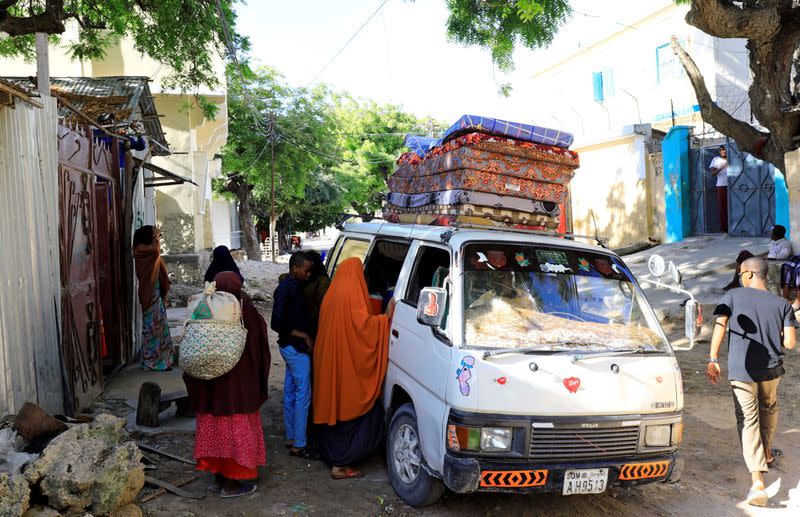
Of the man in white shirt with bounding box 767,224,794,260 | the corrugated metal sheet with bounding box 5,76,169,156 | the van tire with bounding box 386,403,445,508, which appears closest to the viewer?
the van tire with bounding box 386,403,445,508

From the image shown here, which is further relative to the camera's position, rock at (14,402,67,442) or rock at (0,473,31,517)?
rock at (14,402,67,442)

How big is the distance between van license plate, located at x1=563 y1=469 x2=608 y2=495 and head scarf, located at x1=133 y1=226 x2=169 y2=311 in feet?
18.5

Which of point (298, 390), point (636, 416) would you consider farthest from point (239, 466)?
point (636, 416)

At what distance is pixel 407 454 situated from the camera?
432 cm

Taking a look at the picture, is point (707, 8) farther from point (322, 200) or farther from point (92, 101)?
point (322, 200)

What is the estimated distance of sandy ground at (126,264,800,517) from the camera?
429 centimetres

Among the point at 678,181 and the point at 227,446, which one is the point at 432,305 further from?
the point at 678,181

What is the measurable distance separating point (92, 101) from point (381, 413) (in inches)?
283

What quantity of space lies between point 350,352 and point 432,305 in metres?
1.14

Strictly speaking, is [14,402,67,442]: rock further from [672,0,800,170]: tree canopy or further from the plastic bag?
[672,0,800,170]: tree canopy

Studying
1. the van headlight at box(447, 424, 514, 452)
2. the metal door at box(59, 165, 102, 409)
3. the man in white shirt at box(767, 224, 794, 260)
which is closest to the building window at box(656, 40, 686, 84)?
the man in white shirt at box(767, 224, 794, 260)

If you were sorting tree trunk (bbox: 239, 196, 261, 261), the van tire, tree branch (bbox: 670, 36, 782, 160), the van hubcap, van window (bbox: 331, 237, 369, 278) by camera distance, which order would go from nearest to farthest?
the van tire, the van hubcap, van window (bbox: 331, 237, 369, 278), tree branch (bbox: 670, 36, 782, 160), tree trunk (bbox: 239, 196, 261, 261)

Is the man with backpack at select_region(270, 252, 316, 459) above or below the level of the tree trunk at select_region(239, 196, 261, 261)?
below

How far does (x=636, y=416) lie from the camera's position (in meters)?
3.85
